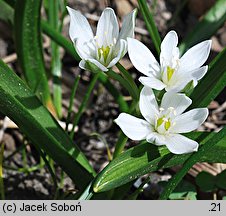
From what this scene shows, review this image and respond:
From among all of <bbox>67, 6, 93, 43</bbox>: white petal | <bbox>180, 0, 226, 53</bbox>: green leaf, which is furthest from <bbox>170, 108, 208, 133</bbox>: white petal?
<bbox>180, 0, 226, 53</bbox>: green leaf

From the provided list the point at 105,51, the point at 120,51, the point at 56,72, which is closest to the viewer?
the point at 120,51

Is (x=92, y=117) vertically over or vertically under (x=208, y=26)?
under

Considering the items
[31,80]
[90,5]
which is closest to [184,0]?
[90,5]

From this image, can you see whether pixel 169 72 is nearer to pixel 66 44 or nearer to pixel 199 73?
pixel 199 73

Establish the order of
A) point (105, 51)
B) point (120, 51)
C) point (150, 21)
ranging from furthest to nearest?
point (150, 21), point (105, 51), point (120, 51)

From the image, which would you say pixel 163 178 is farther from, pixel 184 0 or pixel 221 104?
pixel 184 0

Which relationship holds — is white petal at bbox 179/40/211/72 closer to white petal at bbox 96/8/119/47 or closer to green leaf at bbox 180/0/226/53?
white petal at bbox 96/8/119/47

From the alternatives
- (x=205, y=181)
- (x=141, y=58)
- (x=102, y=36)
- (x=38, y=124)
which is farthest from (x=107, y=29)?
(x=205, y=181)

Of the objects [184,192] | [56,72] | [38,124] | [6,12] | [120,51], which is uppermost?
[120,51]
